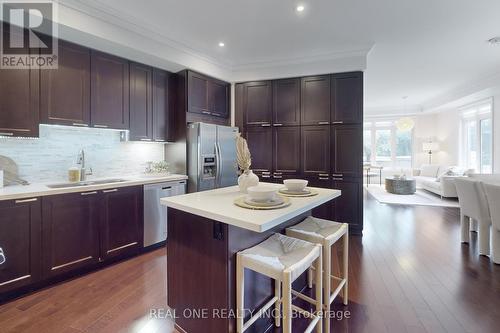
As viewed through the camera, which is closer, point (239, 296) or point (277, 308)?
point (239, 296)

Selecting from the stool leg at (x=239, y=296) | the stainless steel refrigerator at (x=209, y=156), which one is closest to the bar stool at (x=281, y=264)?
the stool leg at (x=239, y=296)

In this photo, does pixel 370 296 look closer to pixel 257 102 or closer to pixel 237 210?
pixel 237 210

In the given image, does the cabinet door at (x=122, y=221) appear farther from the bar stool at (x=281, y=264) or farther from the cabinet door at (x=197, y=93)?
the bar stool at (x=281, y=264)

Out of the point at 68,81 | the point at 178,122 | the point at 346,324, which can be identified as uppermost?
the point at 68,81

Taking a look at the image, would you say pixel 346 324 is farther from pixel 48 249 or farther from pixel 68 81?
pixel 68 81

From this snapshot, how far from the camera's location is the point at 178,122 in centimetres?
386

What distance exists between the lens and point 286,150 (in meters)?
4.27

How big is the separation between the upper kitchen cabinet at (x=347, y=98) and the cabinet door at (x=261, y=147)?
1149 millimetres

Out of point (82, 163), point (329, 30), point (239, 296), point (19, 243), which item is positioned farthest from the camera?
point (329, 30)

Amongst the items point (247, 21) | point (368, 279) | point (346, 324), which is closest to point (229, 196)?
point (346, 324)

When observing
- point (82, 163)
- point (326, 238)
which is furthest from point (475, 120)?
point (82, 163)

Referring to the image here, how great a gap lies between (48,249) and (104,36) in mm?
2295

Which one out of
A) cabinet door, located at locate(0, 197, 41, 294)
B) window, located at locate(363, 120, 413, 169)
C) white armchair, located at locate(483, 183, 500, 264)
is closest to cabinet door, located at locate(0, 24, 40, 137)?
cabinet door, located at locate(0, 197, 41, 294)

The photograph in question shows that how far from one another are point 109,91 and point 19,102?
2.99ft
